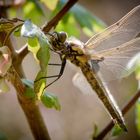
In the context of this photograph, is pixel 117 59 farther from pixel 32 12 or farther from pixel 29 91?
pixel 32 12

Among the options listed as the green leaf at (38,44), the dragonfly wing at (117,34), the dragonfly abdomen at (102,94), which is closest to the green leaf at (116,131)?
the dragonfly abdomen at (102,94)

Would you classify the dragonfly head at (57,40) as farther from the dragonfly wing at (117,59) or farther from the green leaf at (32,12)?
the green leaf at (32,12)

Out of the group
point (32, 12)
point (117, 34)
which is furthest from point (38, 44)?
point (32, 12)

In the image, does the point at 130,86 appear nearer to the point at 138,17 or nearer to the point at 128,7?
the point at 128,7

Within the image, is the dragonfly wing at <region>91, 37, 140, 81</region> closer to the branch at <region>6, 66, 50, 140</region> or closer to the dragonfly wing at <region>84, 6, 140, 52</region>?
the dragonfly wing at <region>84, 6, 140, 52</region>

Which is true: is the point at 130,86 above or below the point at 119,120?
below

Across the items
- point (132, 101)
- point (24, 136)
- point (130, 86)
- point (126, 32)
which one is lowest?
point (130, 86)

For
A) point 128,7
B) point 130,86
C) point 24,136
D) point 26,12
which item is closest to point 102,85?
point 26,12
